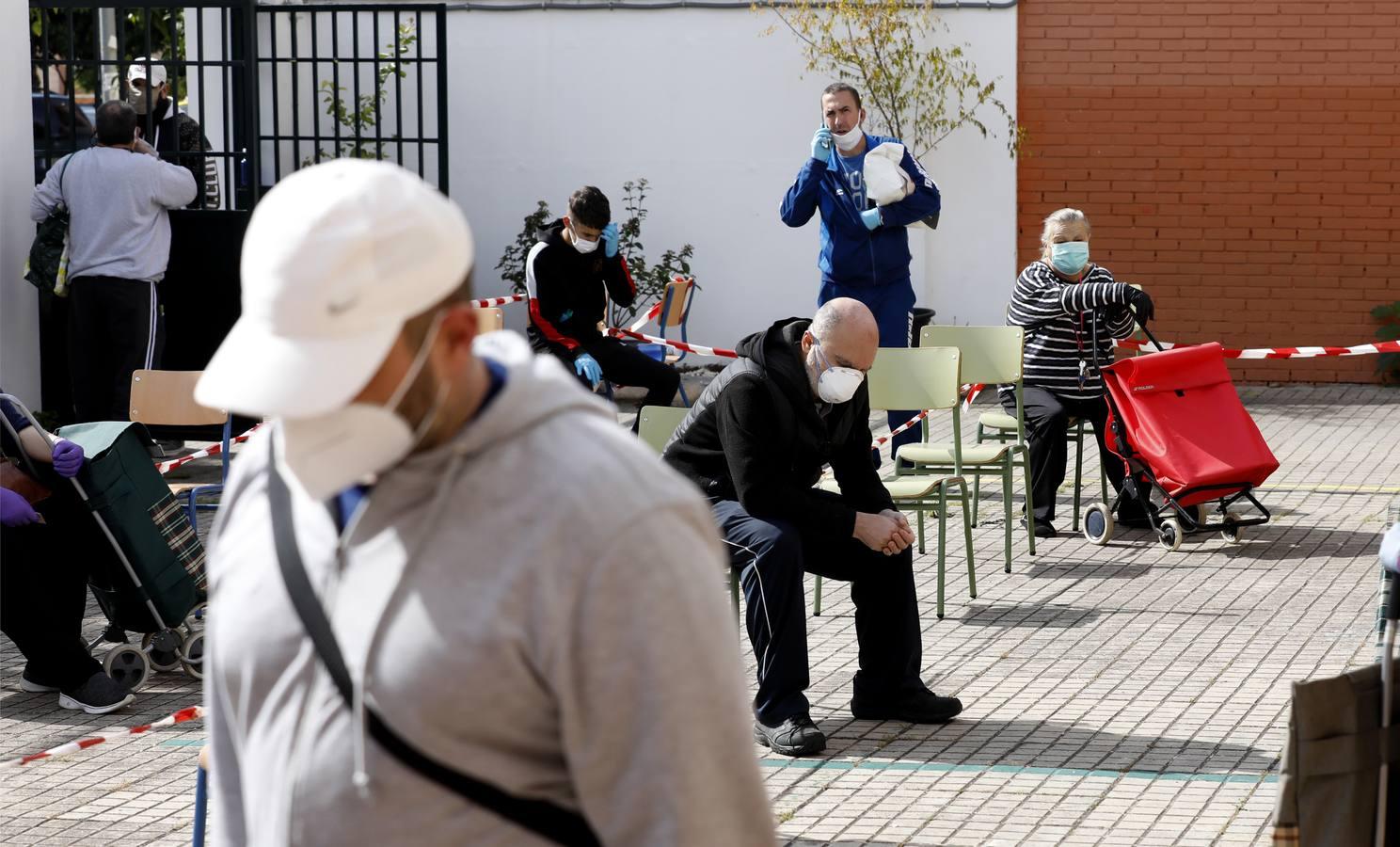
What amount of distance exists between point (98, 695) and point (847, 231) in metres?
5.01

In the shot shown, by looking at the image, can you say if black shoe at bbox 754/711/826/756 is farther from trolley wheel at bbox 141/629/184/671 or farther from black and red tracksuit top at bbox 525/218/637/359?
black and red tracksuit top at bbox 525/218/637/359

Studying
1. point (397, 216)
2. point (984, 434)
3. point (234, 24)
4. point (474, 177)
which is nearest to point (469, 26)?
point (474, 177)

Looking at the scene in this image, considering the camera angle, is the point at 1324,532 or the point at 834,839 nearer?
the point at 834,839

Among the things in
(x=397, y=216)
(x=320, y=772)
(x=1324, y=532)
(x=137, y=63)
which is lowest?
(x=1324, y=532)

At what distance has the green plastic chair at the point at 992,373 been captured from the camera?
7.98 m

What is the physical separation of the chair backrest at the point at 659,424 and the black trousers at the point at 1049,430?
271 centimetres

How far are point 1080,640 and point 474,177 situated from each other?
930 cm

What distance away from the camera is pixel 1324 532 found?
343 inches

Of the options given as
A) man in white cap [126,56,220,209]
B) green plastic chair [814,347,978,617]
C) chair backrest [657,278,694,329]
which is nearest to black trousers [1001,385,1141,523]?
green plastic chair [814,347,978,617]

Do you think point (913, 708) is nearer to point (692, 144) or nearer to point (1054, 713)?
point (1054, 713)

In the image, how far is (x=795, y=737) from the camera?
534 centimetres

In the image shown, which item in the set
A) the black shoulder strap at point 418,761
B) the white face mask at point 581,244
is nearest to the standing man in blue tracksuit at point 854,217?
the white face mask at point 581,244

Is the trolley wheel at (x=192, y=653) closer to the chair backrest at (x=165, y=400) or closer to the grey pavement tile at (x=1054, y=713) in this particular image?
the grey pavement tile at (x=1054, y=713)

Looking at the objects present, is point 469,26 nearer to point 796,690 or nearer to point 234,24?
point 234,24
